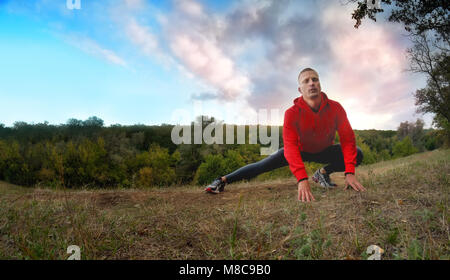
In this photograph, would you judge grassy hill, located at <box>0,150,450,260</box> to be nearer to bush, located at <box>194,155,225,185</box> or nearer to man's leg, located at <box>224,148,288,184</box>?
man's leg, located at <box>224,148,288,184</box>

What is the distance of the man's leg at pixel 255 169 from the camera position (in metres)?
5.62

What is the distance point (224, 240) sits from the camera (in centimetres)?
289

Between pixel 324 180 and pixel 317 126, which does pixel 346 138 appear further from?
pixel 324 180

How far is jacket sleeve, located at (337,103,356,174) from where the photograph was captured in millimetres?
5005

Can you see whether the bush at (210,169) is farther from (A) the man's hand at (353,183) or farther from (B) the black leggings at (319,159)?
(A) the man's hand at (353,183)

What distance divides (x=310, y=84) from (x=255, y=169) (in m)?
2.50

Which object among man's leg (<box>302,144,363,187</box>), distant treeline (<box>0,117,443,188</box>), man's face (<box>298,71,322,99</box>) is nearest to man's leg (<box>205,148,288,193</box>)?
man's leg (<box>302,144,363,187</box>)

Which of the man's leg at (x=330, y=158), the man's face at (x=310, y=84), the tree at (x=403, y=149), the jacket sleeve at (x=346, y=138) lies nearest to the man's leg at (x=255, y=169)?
the man's leg at (x=330, y=158)

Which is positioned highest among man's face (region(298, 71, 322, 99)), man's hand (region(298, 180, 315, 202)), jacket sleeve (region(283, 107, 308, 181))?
man's face (region(298, 71, 322, 99))

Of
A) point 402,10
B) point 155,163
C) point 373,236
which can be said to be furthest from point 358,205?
point 155,163

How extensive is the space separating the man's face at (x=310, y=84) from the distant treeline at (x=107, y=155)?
4676 millimetres

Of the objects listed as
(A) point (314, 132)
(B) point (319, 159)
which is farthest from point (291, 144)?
(B) point (319, 159)

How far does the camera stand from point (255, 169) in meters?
5.89

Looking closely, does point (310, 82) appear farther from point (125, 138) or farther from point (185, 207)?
point (125, 138)
